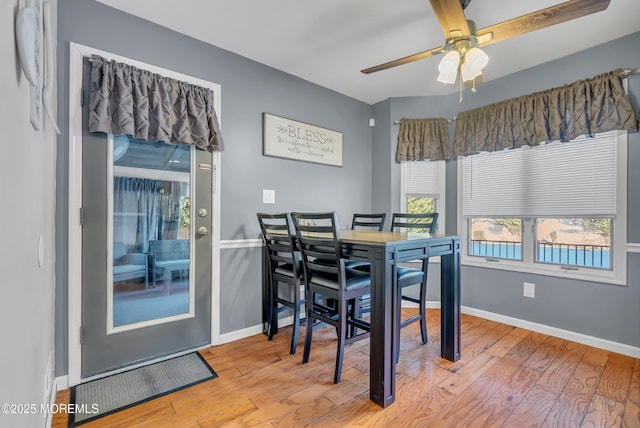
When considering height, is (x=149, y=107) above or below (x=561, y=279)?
above

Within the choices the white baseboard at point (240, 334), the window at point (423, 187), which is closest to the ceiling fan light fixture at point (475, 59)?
the window at point (423, 187)

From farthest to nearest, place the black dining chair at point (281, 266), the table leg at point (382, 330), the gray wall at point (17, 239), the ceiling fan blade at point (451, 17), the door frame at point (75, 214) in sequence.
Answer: the black dining chair at point (281, 266)
the door frame at point (75, 214)
the table leg at point (382, 330)
the ceiling fan blade at point (451, 17)
the gray wall at point (17, 239)

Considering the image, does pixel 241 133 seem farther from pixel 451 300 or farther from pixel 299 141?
pixel 451 300

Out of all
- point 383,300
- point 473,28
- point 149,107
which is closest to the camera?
point 383,300

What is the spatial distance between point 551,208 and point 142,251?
3426 millimetres

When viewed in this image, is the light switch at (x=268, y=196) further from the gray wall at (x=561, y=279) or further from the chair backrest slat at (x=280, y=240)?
the gray wall at (x=561, y=279)

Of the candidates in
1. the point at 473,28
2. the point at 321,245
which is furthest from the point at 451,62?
the point at 321,245

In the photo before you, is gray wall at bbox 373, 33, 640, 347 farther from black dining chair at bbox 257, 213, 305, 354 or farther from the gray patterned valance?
black dining chair at bbox 257, 213, 305, 354

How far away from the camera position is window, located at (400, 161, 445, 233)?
352 centimetres

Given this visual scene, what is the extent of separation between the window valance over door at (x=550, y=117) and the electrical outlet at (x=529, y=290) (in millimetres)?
1298

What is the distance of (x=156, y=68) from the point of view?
88.3 inches

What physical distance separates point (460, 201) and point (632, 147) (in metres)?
1.38

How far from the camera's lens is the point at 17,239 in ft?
2.75

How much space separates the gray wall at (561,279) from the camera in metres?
2.33
